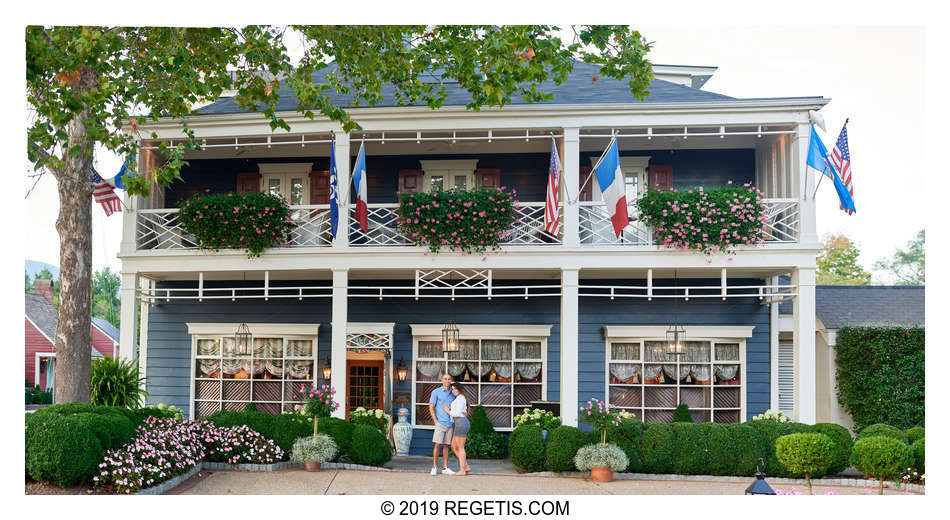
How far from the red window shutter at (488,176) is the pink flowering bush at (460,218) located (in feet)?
6.69

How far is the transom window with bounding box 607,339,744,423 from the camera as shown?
575 inches

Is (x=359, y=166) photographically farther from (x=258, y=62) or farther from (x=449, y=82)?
(x=449, y=82)

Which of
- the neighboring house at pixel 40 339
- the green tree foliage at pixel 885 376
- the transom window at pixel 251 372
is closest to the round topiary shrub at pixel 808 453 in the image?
the green tree foliage at pixel 885 376

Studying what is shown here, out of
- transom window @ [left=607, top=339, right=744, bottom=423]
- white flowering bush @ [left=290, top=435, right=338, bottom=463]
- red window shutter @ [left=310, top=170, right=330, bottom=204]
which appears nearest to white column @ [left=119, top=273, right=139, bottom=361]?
red window shutter @ [left=310, top=170, right=330, bottom=204]

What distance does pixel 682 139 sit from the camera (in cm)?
1423

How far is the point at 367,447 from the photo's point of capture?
11555 mm

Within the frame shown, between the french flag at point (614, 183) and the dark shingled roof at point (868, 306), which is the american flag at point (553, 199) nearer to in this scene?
the french flag at point (614, 183)

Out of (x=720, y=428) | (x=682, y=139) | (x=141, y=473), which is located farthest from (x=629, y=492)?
(x=682, y=139)

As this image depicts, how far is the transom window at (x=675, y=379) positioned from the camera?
14.6 meters

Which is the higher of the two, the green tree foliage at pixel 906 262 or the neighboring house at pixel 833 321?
the green tree foliage at pixel 906 262

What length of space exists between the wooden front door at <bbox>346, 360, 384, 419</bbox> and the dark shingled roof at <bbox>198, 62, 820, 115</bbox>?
4971mm

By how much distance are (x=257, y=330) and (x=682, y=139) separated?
8.82 metres

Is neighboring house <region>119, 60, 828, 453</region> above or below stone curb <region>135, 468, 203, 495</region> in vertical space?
above

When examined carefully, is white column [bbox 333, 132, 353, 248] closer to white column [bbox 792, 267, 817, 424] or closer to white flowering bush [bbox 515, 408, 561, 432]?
white flowering bush [bbox 515, 408, 561, 432]
